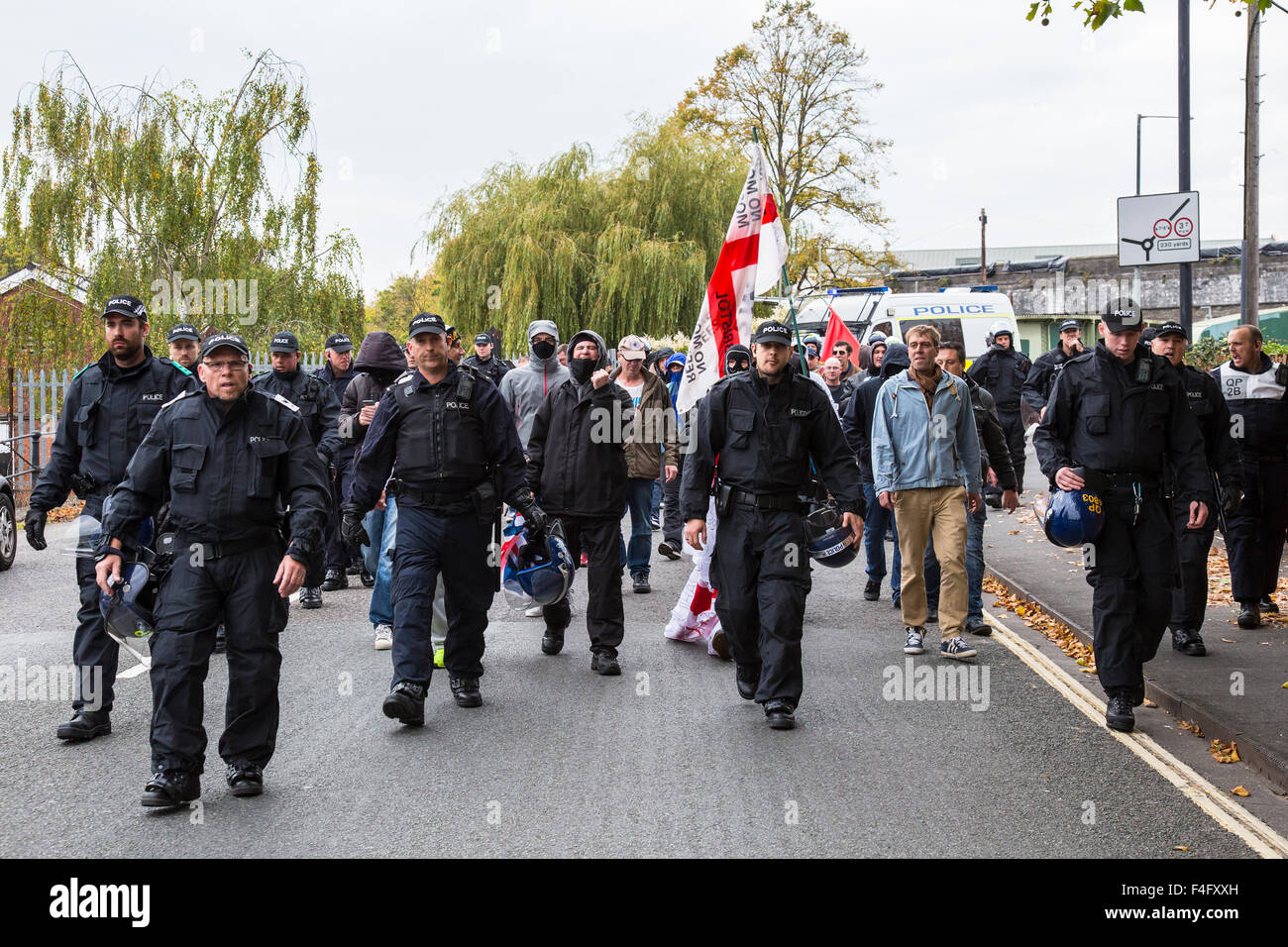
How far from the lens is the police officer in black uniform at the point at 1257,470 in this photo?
9.23 meters

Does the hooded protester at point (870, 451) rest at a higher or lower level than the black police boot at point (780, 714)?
higher

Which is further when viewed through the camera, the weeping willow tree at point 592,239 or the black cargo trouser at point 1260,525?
the weeping willow tree at point 592,239

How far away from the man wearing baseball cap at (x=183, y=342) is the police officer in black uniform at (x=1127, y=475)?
17.1ft

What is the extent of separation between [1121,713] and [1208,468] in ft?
5.53

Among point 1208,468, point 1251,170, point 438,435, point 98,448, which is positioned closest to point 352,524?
point 438,435

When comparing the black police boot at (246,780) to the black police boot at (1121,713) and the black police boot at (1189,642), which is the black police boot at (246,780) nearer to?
the black police boot at (1121,713)

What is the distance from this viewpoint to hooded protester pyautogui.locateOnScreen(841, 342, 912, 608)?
31.9 ft

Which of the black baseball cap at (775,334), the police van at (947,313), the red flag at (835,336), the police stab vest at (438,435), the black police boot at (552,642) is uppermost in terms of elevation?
the police van at (947,313)

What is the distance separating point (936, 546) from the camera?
8.67 metres

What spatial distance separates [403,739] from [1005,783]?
2.99 m

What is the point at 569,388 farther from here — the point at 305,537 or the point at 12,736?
the point at 12,736

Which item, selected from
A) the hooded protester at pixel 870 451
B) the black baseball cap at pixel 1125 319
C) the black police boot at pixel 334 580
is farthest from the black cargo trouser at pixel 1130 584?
the black police boot at pixel 334 580

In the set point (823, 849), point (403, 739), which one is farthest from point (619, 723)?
point (823, 849)

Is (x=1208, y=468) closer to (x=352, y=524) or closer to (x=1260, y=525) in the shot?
(x=1260, y=525)
